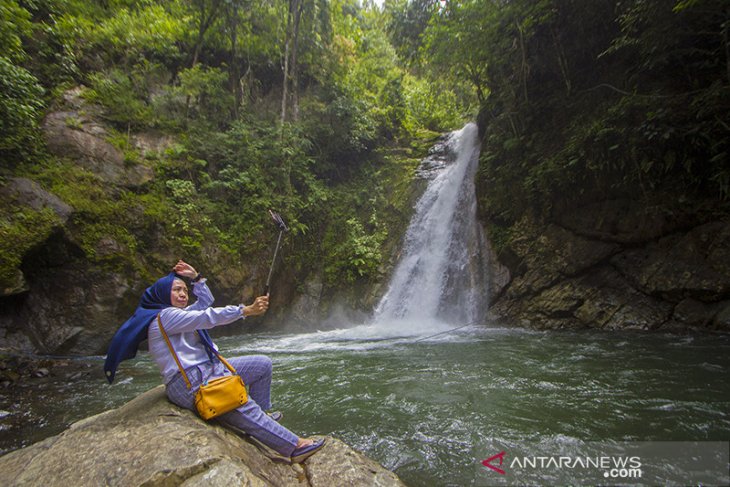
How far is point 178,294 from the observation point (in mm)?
2600

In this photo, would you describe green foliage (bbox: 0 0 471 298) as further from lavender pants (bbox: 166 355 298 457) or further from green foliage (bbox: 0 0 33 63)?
lavender pants (bbox: 166 355 298 457)

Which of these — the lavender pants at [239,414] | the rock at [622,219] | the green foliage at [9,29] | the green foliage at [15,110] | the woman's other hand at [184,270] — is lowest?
the lavender pants at [239,414]

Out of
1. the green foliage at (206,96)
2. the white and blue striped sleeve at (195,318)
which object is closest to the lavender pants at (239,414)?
the white and blue striped sleeve at (195,318)

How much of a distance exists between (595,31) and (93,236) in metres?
13.3

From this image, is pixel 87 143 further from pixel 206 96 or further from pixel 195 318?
pixel 195 318

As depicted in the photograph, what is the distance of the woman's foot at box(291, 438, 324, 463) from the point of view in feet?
8.13

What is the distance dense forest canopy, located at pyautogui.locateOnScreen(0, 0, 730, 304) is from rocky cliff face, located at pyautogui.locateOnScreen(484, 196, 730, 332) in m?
0.56

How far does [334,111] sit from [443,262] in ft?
27.5

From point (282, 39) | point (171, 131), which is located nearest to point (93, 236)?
point (171, 131)

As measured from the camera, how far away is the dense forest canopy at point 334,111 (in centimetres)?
641

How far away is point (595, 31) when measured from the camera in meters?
8.14

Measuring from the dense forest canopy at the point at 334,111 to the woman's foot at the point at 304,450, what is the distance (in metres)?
7.41

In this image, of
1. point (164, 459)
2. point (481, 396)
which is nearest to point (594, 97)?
point (481, 396)

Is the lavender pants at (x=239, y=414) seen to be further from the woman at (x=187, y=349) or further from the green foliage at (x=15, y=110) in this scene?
the green foliage at (x=15, y=110)
